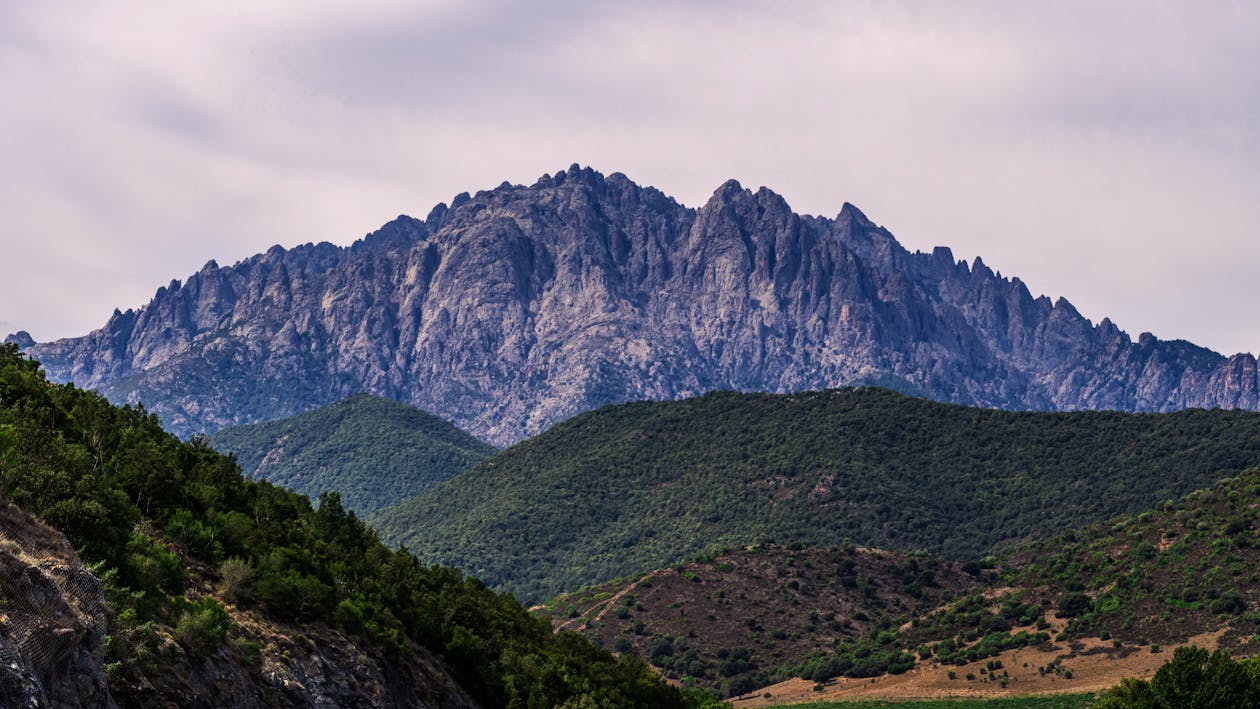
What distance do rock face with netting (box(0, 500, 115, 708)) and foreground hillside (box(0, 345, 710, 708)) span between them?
0.05m

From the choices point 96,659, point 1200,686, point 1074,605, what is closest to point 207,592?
point 96,659

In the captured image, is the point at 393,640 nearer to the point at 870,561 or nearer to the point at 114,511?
the point at 114,511

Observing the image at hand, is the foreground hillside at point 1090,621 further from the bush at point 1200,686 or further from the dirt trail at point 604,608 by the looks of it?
the bush at point 1200,686

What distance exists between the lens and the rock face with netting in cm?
2295

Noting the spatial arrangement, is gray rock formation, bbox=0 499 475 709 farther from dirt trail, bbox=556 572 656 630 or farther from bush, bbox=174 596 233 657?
dirt trail, bbox=556 572 656 630

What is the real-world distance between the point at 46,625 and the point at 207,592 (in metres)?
13.5

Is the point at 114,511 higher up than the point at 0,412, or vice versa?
the point at 0,412

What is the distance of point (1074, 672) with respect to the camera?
4968 inches

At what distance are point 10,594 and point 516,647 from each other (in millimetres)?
38179

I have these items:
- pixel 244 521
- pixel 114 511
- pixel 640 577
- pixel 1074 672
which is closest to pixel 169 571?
pixel 114 511

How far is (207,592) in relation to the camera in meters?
37.8

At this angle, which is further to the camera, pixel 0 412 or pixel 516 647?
pixel 516 647

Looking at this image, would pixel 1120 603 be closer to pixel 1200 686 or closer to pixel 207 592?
pixel 1200 686

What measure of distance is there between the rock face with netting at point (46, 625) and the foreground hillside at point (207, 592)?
50mm
